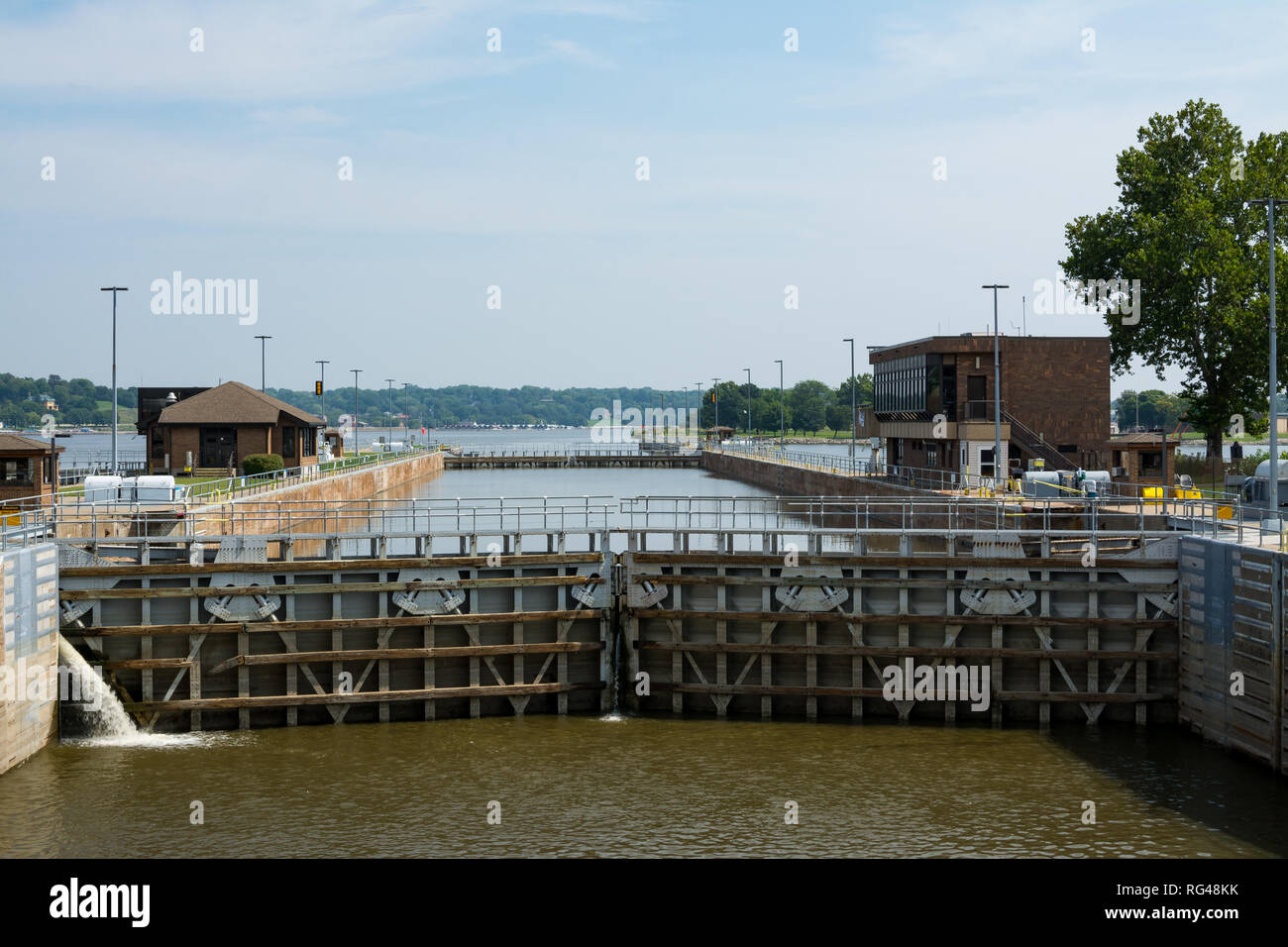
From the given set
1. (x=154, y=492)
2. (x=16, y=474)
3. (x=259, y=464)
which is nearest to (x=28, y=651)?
(x=154, y=492)

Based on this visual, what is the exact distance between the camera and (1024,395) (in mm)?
63969

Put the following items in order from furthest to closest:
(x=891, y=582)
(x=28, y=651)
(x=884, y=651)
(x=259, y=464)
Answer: (x=259, y=464)
(x=891, y=582)
(x=884, y=651)
(x=28, y=651)

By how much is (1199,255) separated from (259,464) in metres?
50.6

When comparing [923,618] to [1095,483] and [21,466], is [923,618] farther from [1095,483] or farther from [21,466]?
[21,466]

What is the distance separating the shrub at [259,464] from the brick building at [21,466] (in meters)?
23.3

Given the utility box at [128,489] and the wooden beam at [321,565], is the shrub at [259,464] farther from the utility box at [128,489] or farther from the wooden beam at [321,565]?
the wooden beam at [321,565]

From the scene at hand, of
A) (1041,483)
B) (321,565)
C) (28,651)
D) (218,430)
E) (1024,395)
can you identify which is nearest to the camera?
(28,651)

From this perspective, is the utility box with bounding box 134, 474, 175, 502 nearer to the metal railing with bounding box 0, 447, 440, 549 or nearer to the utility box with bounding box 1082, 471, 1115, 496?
the metal railing with bounding box 0, 447, 440, 549

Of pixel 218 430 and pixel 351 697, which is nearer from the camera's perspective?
pixel 351 697

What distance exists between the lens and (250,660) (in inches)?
1083

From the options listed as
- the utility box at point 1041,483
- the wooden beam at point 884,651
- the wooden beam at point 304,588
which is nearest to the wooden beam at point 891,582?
the wooden beam at point 884,651

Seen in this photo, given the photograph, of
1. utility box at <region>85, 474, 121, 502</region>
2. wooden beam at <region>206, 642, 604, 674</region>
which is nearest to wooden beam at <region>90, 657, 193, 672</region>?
wooden beam at <region>206, 642, 604, 674</region>

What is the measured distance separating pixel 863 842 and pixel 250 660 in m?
14.0

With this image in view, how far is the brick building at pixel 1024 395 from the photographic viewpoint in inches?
2462
